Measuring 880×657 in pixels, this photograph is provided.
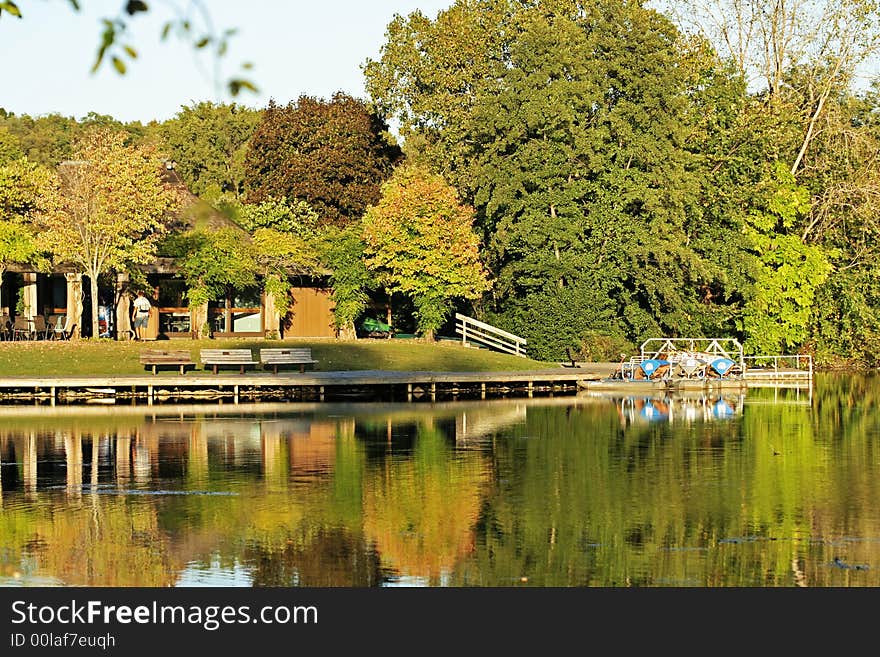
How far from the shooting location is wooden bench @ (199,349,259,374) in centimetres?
4278

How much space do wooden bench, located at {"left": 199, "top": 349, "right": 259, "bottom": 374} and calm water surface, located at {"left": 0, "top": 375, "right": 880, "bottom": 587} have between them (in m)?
6.53

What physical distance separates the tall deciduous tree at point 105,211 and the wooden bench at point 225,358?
696cm

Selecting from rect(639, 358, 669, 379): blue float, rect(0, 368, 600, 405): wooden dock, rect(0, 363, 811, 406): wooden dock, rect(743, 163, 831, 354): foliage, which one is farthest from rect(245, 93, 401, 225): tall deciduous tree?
rect(639, 358, 669, 379): blue float

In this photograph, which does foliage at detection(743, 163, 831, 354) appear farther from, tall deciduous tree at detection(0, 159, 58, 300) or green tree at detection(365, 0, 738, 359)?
tall deciduous tree at detection(0, 159, 58, 300)

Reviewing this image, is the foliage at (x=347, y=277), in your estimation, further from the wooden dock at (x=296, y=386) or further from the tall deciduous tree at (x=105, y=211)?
the wooden dock at (x=296, y=386)

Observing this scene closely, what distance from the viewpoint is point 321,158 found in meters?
67.2

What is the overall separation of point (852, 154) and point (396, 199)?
21679mm

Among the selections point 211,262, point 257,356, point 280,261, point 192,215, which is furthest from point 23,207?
point 257,356

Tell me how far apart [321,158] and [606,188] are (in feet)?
60.4

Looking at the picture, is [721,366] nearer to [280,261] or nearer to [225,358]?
[225,358]

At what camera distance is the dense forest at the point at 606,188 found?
53.1m

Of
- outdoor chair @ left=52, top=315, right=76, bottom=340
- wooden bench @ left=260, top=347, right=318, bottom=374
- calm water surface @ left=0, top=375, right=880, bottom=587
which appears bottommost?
calm water surface @ left=0, top=375, right=880, bottom=587

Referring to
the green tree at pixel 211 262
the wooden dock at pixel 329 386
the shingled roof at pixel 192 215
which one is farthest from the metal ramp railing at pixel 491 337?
the shingled roof at pixel 192 215
